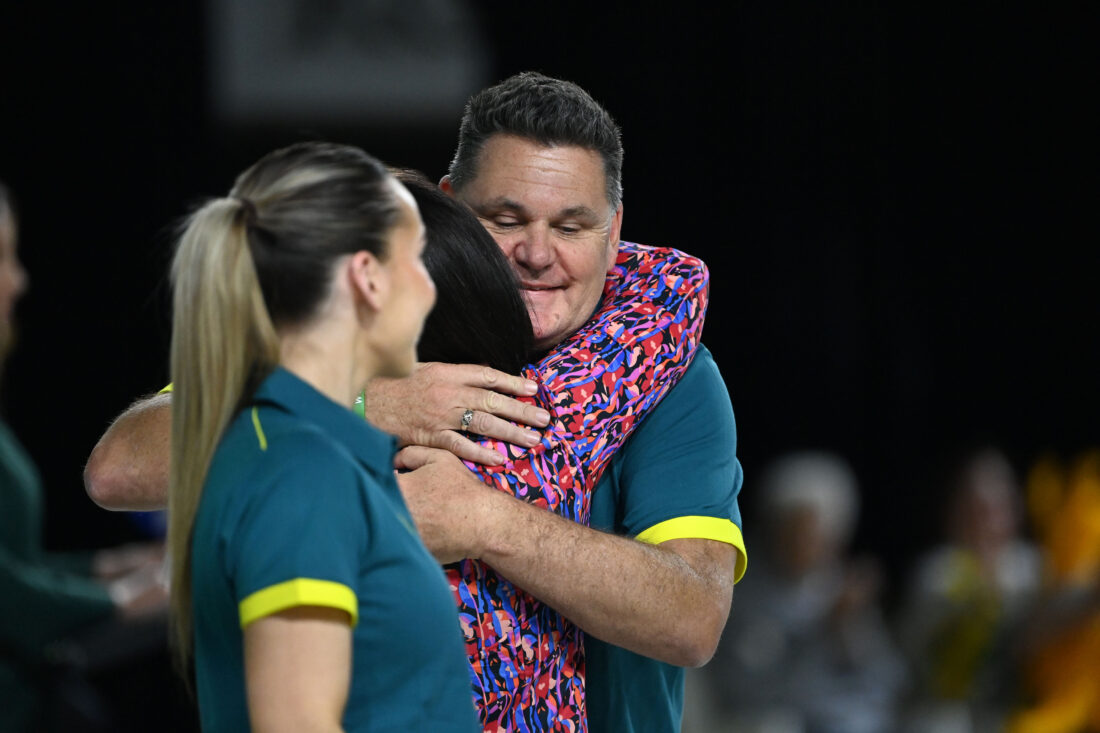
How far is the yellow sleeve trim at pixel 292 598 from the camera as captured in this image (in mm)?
1007

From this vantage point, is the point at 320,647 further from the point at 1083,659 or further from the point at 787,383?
the point at 787,383

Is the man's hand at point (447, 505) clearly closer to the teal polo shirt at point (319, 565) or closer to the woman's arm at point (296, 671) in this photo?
the teal polo shirt at point (319, 565)

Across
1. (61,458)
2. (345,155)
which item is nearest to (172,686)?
(61,458)

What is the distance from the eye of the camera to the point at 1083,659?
14.6 ft

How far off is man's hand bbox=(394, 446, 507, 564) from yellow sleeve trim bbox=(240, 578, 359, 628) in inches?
12.3

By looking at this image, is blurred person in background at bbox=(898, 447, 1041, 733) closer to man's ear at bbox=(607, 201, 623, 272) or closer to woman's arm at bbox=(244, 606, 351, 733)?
man's ear at bbox=(607, 201, 623, 272)

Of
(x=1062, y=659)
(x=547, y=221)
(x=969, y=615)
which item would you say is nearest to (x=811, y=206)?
(x=969, y=615)

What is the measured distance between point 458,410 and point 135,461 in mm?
418

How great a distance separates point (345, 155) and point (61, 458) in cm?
358

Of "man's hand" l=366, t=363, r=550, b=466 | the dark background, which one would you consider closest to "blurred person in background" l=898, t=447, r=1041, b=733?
the dark background

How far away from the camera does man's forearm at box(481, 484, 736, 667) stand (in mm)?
1387

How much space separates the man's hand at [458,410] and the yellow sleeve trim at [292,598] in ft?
1.37

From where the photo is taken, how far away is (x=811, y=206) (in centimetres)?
532

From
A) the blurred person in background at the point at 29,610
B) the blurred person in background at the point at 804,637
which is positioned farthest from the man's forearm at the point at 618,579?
→ the blurred person in background at the point at 804,637
